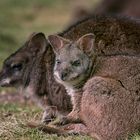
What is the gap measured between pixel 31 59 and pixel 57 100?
965 mm

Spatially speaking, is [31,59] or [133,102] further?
[31,59]

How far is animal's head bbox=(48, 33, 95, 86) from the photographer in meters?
9.16

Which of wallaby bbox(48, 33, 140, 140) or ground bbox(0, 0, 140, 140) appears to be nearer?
wallaby bbox(48, 33, 140, 140)

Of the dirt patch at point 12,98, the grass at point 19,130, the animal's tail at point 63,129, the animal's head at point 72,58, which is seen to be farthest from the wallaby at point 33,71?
the dirt patch at point 12,98

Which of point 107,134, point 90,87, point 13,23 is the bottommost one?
point 107,134

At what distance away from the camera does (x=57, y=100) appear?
10.3 metres

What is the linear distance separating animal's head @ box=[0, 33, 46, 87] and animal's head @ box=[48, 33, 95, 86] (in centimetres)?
100

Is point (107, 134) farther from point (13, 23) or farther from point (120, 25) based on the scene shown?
point (13, 23)

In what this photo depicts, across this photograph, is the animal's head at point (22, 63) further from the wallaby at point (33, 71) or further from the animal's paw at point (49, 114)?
the animal's paw at point (49, 114)

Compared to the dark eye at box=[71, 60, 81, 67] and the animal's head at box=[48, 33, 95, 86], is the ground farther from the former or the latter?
the dark eye at box=[71, 60, 81, 67]

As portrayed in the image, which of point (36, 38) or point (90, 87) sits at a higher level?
point (36, 38)

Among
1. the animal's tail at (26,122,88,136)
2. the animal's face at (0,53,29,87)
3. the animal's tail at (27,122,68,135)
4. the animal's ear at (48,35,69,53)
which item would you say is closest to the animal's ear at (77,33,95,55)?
the animal's ear at (48,35,69,53)

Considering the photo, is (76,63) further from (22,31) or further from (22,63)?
(22,31)

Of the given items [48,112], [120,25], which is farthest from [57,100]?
[120,25]
